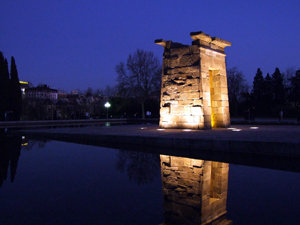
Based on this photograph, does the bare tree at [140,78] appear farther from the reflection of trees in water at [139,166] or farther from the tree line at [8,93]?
the reflection of trees in water at [139,166]

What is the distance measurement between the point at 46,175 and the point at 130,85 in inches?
1159

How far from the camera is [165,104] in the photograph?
14.9m

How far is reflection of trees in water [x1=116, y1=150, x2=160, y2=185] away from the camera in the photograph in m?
5.12

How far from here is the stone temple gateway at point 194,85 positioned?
541 inches

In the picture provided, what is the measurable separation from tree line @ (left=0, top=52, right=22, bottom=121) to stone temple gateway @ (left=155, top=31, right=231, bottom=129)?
21.3 meters

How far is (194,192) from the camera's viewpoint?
4043mm

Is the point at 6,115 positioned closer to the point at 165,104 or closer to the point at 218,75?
the point at 165,104

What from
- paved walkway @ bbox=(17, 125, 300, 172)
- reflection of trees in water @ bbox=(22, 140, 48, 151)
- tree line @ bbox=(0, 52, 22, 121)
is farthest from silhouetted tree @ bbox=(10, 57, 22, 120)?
paved walkway @ bbox=(17, 125, 300, 172)

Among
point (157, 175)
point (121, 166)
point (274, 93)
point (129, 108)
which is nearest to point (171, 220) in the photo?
point (157, 175)

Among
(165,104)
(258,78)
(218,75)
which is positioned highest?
(258,78)

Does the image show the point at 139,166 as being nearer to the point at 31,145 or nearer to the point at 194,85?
the point at 31,145

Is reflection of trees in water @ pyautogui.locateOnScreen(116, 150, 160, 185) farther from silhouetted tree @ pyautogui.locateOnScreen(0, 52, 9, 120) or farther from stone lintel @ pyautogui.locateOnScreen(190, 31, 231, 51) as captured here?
silhouetted tree @ pyautogui.locateOnScreen(0, 52, 9, 120)

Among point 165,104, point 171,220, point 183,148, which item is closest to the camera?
point 171,220

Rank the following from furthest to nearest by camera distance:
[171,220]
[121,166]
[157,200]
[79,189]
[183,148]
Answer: [183,148] → [121,166] → [79,189] → [157,200] → [171,220]
